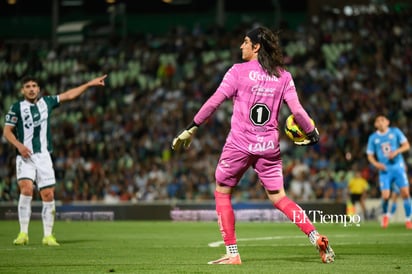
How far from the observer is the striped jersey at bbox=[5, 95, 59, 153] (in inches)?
586

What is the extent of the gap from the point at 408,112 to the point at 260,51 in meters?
20.3

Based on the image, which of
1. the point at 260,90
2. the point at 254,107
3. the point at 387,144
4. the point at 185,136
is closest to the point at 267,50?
the point at 260,90

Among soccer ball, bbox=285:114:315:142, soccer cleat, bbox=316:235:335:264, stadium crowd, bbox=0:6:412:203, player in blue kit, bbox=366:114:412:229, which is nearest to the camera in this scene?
soccer cleat, bbox=316:235:335:264

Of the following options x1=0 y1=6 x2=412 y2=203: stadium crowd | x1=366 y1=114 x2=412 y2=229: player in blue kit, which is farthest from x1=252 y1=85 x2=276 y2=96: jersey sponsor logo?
x1=0 y1=6 x2=412 y2=203: stadium crowd

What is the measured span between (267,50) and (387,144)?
11261mm

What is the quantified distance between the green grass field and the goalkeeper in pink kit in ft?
1.94

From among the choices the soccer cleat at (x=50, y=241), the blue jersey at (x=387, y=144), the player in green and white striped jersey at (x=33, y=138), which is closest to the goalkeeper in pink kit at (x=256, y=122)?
the soccer cleat at (x=50, y=241)

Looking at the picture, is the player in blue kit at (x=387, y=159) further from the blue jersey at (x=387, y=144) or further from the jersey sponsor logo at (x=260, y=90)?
the jersey sponsor logo at (x=260, y=90)

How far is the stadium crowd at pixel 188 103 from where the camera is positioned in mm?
29344

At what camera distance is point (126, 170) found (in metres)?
30.7

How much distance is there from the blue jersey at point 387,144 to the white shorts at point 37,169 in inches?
357

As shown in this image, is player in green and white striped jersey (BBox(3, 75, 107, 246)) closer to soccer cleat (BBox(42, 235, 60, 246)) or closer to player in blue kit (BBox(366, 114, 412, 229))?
soccer cleat (BBox(42, 235, 60, 246))

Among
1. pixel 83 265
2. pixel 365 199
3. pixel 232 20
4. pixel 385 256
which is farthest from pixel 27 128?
pixel 232 20

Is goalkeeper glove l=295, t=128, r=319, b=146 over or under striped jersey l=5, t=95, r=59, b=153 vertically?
under
